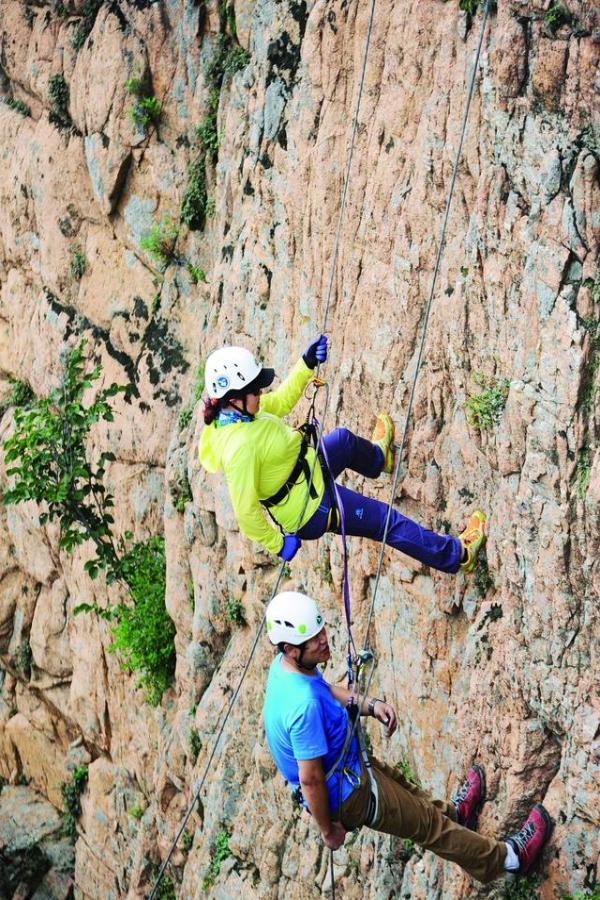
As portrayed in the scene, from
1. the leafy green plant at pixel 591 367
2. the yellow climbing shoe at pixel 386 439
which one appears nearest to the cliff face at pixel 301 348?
the leafy green plant at pixel 591 367

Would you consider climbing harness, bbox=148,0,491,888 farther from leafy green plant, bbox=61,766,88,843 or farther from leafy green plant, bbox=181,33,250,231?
leafy green plant, bbox=61,766,88,843

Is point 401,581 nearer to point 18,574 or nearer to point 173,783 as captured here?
point 173,783

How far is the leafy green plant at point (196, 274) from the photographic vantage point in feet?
41.8

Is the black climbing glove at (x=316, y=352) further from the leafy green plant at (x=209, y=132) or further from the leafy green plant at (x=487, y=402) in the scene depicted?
the leafy green plant at (x=209, y=132)

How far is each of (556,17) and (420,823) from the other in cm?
526

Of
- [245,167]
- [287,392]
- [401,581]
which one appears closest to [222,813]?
[401,581]

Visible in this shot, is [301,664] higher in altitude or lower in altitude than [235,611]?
higher

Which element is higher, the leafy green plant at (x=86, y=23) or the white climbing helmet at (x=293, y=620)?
the leafy green plant at (x=86, y=23)

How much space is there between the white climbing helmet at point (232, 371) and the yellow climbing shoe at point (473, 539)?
187 centimetres

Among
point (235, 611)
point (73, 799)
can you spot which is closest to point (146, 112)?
point (235, 611)

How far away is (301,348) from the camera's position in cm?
952

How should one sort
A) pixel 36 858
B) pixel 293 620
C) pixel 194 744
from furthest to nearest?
pixel 36 858, pixel 194 744, pixel 293 620

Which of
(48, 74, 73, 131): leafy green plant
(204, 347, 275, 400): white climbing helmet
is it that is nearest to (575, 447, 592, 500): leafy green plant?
(204, 347, 275, 400): white climbing helmet

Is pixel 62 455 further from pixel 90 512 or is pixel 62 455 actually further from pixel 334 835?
pixel 334 835
